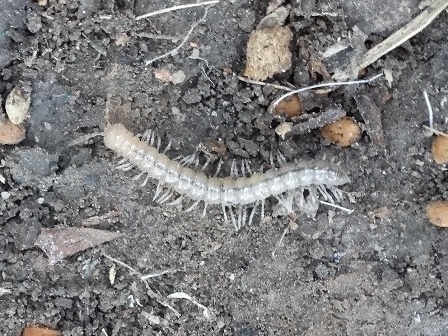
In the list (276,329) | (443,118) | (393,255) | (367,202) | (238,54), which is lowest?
(276,329)

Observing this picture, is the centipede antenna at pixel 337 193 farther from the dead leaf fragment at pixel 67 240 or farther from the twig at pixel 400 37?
the dead leaf fragment at pixel 67 240


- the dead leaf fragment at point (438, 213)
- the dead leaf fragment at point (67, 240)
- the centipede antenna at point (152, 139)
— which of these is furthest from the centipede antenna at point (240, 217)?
the dead leaf fragment at point (438, 213)

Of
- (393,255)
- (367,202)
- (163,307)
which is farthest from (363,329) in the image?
(163,307)

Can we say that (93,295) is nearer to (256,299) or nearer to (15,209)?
(15,209)

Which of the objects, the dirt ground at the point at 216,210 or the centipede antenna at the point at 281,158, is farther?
the centipede antenna at the point at 281,158

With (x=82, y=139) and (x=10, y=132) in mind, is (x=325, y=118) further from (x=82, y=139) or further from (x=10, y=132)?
(x=10, y=132)

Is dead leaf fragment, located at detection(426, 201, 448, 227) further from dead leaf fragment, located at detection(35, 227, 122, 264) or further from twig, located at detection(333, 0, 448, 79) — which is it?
dead leaf fragment, located at detection(35, 227, 122, 264)
